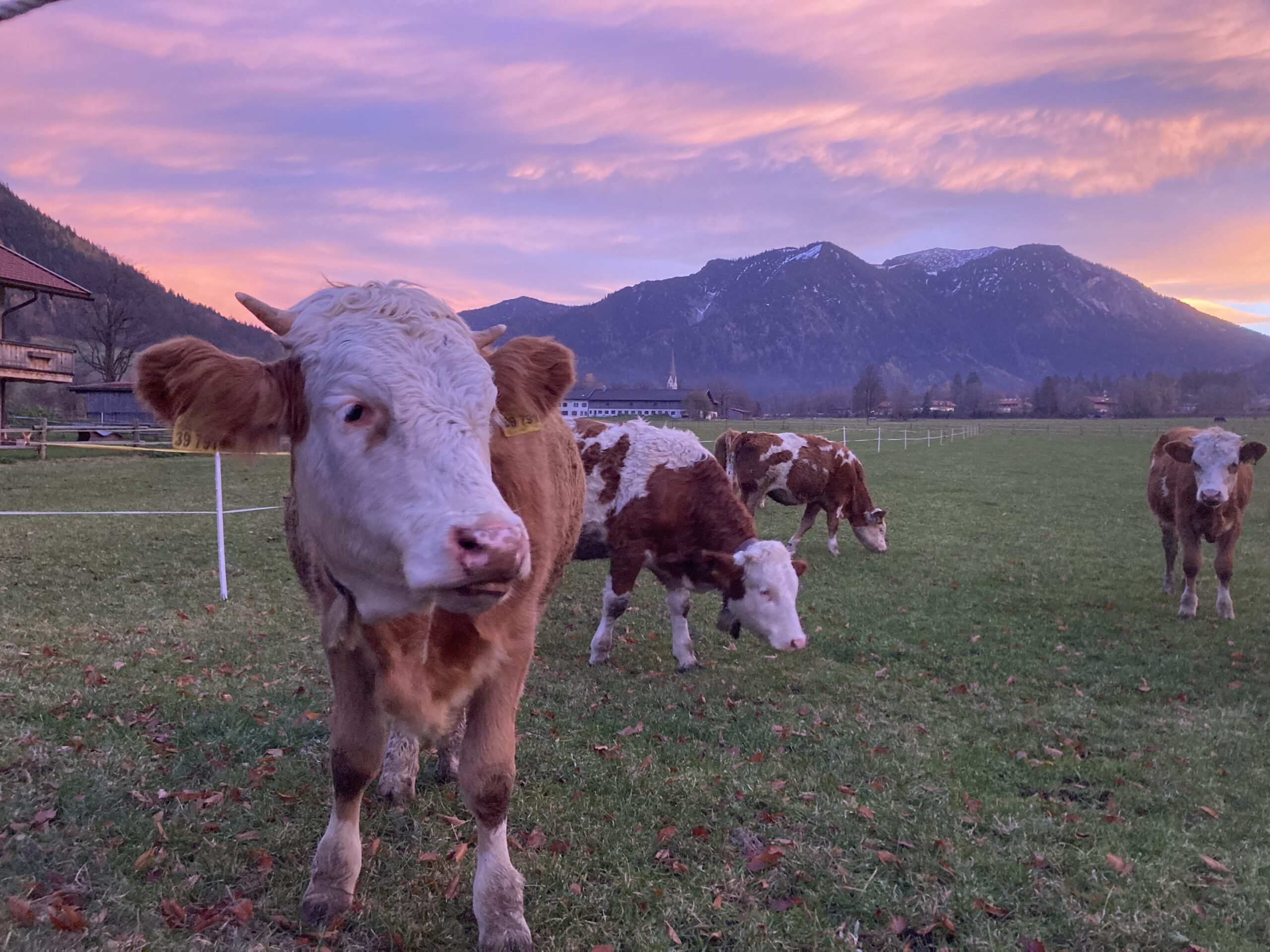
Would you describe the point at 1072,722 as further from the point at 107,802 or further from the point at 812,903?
the point at 107,802

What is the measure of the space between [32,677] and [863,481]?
11.9 meters

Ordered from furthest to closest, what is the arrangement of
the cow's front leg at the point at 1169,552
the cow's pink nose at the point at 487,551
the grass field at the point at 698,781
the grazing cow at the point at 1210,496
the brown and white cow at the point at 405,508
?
the cow's front leg at the point at 1169,552, the grazing cow at the point at 1210,496, the grass field at the point at 698,781, the brown and white cow at the point at 405,508, the cow's pink nose at the point at 487,551

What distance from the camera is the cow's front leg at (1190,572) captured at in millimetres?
9102

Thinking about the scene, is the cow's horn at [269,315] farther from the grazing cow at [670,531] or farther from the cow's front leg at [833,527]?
the cow's front leg at [833,527]

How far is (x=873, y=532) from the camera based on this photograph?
1320 centimetres

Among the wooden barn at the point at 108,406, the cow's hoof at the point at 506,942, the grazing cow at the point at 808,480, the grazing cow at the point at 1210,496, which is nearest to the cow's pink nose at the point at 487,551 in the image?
the cow's hoof at the point at 506,942

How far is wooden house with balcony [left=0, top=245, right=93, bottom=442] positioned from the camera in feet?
86.3

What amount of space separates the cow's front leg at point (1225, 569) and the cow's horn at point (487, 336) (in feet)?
32.5

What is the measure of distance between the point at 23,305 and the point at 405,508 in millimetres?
34071

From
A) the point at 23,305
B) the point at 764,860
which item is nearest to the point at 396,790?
the point at 764,860

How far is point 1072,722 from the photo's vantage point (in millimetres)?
5988

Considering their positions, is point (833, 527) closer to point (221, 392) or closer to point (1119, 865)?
point (1119, 865)

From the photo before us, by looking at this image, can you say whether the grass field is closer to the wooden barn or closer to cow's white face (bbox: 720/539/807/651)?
cow's white face (bbox: 720/539/807/651)

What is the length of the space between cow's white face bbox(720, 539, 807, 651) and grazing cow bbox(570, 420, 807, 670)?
5 centimetres
